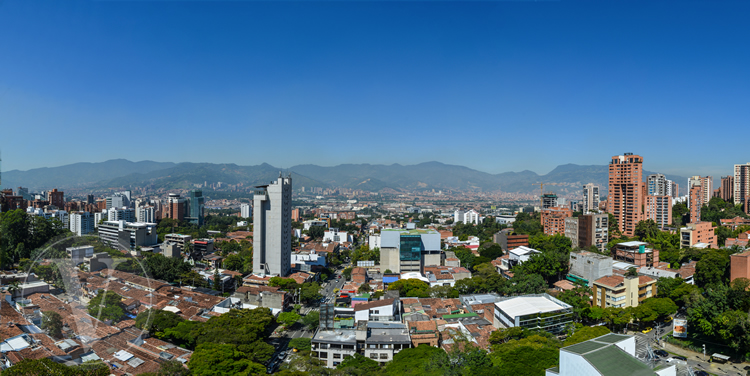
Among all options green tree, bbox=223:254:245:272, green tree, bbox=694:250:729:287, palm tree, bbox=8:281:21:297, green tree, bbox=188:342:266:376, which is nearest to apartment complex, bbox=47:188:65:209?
green tree, bbox=223:254:245:272

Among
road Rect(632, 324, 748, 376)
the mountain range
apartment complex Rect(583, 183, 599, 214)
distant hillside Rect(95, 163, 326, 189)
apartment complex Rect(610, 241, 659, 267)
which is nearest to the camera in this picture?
road Rect(632, 324, 748, 376)

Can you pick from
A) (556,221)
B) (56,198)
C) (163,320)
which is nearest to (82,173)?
(56,198)

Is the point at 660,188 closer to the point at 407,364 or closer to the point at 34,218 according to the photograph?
the point at 407,364

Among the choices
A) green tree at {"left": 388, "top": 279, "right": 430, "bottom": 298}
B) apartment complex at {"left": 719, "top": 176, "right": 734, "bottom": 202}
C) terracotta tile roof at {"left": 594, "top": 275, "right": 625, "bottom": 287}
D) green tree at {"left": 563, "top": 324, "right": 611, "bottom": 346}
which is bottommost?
green tree at {"left": 388, "top": 279, "right": 430, "bottom": 298}

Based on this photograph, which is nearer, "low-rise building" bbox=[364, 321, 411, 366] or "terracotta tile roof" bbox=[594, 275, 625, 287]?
"low-rise building" bbox=[364, 321, 411, 366]

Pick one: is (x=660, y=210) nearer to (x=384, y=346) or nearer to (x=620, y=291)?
(x=620, y=291)

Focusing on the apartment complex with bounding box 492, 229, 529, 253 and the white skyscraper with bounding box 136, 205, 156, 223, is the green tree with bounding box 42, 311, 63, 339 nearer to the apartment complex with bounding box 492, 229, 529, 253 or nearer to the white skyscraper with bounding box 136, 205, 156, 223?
the apartment complex with bounding box 492, 229, 529, 253

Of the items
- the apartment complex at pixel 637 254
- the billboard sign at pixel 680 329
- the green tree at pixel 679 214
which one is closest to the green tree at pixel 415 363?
the billboard sign at pixel 680 329

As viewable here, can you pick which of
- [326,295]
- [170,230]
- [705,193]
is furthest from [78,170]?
[705,193]
